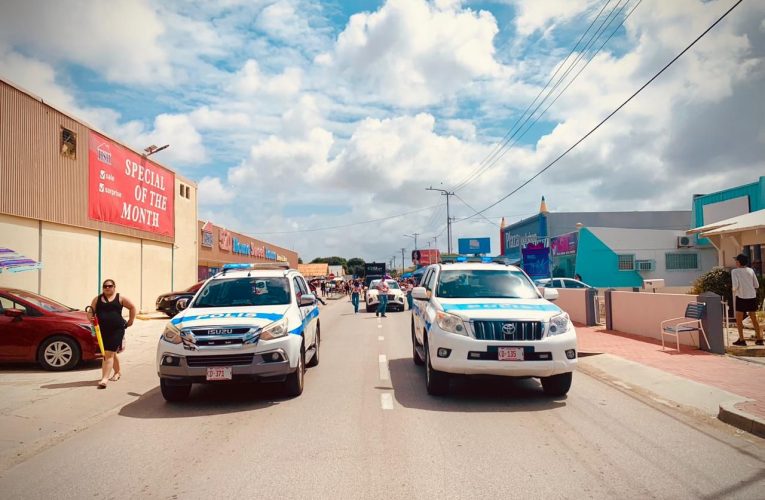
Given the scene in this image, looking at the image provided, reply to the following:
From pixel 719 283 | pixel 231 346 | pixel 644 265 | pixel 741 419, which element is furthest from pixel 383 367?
pixel 644 265

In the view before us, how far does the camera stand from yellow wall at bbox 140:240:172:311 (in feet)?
84.6

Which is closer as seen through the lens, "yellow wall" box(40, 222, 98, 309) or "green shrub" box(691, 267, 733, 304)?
"green shrub" box(691, 267, 733, 304)

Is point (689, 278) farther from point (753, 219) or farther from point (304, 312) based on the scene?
point (304, 312)

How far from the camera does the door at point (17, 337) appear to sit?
34.1ft

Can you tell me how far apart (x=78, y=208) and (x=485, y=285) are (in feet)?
54.7

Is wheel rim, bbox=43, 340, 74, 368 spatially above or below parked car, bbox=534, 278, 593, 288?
below

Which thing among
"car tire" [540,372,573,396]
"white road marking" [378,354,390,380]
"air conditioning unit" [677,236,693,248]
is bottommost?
"white road marking" [378,354,390,380]

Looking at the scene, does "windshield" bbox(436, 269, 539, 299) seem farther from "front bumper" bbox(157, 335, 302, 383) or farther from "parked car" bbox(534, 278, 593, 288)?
"parked car" bbox(534, 278, 593, 288)

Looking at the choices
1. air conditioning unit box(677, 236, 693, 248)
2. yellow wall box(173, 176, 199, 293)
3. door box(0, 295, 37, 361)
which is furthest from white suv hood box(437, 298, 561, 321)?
air conditioning unit box(677, 236, 693, 248)

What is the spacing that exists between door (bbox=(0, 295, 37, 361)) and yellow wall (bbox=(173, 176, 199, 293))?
19.2 metres

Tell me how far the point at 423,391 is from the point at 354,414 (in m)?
1.67

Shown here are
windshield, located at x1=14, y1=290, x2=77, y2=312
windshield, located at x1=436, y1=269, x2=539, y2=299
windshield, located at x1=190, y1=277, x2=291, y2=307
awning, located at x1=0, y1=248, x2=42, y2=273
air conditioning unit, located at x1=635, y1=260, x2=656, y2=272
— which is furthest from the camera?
air conditioning unit, located at x1=635, y1=260, x2=656, y2=272

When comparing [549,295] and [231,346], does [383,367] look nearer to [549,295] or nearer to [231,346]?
[549,295]

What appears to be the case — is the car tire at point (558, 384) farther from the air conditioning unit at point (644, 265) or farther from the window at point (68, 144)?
the air conditioning unit at point (644, 265)
